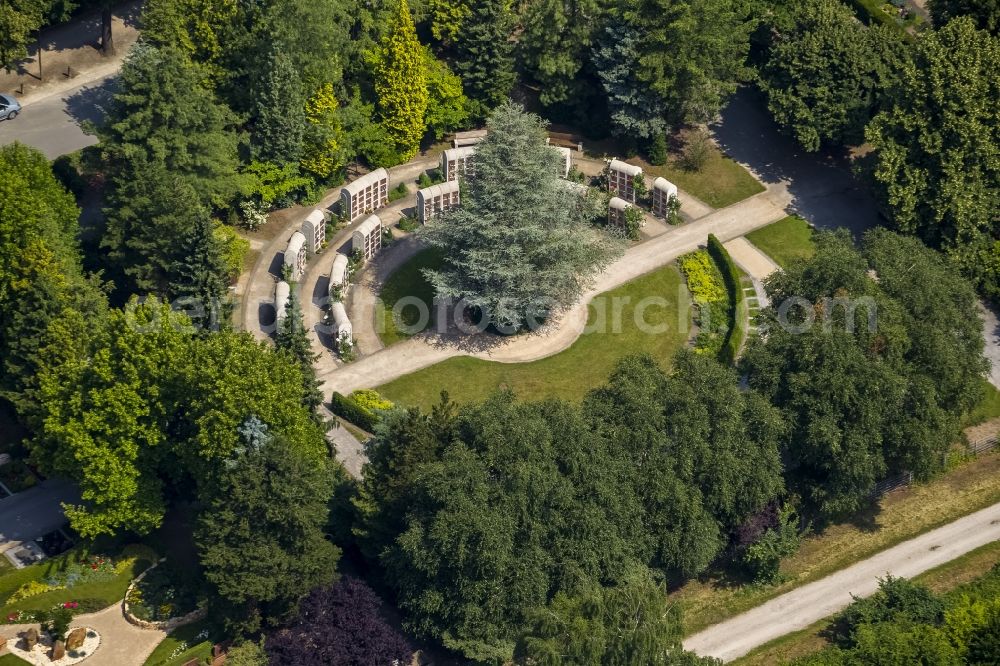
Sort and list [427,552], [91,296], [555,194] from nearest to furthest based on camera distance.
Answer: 1. [427,552]
2. [91,296]
3. [555,194]

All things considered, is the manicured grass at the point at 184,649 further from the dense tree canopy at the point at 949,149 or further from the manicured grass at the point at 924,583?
the dense tree canopy at the point at 949,149

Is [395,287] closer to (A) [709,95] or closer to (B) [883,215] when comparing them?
(A) [709,95]

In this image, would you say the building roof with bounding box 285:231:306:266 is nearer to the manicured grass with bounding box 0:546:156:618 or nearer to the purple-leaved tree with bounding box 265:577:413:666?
the manicured grass with bounding box 0:546:156:618

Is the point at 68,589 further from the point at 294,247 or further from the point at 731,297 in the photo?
the point at 731,297

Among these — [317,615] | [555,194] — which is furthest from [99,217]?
[317,615]

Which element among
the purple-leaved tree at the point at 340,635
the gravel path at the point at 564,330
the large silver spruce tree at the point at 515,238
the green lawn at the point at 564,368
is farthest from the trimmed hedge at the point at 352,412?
the purple-leaved tree at the point at 340,635

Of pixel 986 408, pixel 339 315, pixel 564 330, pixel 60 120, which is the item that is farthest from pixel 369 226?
pixel 986 408
